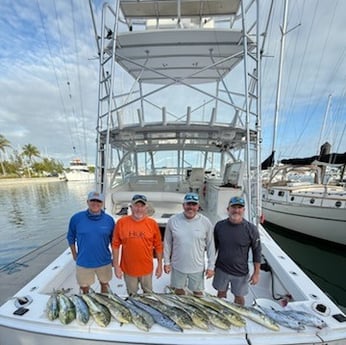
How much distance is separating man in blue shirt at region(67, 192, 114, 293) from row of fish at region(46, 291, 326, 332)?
713mm

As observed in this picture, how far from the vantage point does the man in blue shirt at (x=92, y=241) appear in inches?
113

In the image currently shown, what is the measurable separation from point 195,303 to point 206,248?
72 cm

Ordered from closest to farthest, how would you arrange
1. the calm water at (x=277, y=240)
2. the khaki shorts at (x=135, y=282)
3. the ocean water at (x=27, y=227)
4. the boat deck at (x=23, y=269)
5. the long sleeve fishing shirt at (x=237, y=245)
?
the long sleeve fishing shirt at (x=237, y=245)
the khaki shorts at (x=135, y=282)
the boat deck at (x=23, y=269)
the calm water at (x=277, y=240)
the ocean water at (x=27, y=227)

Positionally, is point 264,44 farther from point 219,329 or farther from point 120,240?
point 219,329

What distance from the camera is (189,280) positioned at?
110 inches

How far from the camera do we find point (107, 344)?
70.8 inches

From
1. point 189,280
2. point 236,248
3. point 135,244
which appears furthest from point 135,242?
point 236,248

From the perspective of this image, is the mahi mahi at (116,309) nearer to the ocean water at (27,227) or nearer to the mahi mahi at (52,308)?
the mahi mahi at (52,308)

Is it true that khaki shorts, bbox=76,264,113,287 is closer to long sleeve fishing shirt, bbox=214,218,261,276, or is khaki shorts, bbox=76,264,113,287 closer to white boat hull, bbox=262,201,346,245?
long sleeve fishing shirt, bbox=214,218,261,276

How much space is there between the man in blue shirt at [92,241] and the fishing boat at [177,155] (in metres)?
0.43

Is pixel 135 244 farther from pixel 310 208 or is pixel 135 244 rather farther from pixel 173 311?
pixel 310 208

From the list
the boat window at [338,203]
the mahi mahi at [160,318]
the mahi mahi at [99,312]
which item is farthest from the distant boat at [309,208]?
the mahi mahi at [99,312]

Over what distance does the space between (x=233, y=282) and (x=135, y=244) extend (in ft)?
3.82

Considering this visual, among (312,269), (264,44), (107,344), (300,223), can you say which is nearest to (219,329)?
(107,344)
